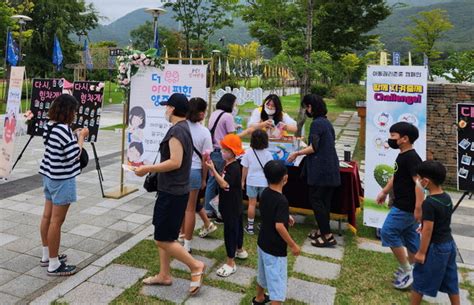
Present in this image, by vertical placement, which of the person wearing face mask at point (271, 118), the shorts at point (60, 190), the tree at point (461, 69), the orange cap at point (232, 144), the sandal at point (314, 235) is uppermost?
the tree at point (461, 69)

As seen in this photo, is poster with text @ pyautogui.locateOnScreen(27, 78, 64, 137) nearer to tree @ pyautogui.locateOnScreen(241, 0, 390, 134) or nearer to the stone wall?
tree @ pyautogui.locateOnScreen(241, 0, 390, 134)

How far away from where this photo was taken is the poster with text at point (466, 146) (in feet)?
13.5

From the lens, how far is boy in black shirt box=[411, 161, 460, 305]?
2682 millimetres

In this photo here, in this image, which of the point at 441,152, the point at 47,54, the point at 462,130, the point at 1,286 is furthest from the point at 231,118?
the point at 47,54

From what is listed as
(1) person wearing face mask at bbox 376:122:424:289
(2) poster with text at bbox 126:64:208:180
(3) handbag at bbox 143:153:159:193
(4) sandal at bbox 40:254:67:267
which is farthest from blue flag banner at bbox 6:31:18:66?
(1) person wearing face mask at bbox 376:122:424:289

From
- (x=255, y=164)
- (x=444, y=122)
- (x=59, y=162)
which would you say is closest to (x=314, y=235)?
(x=255, y=164)

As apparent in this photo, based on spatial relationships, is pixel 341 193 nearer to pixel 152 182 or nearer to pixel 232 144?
pixel 232 144

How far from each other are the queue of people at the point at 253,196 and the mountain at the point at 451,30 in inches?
2489

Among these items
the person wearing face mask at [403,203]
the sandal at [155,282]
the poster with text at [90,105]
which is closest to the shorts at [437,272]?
the person wearing face mask at [403,203]

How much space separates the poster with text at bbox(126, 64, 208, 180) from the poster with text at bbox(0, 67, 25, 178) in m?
2.30

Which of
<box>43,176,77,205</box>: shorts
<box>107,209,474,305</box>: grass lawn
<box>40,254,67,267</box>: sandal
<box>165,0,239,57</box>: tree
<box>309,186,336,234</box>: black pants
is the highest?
<box>165,0,239,57</box>: tree

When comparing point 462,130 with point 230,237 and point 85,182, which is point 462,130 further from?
point 85,182

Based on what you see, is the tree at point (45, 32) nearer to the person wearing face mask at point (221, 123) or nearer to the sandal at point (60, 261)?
the person wearing face mask at point (221, 123)

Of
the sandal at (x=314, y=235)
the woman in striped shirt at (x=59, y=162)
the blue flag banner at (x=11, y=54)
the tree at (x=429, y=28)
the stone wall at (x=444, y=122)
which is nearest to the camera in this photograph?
the woman in striped shirt at (x=59, y=162)
